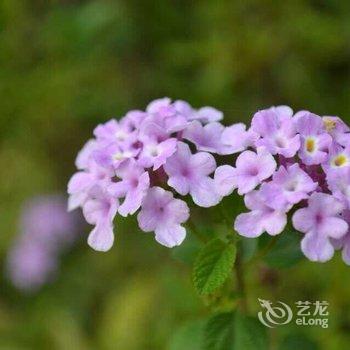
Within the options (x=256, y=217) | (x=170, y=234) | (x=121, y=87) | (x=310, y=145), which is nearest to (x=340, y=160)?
(x=310, y=145)

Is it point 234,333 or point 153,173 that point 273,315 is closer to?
point 234,333

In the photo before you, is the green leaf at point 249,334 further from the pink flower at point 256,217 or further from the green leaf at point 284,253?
the pink flower at point 256,217

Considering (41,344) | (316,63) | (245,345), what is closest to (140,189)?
(245,345)

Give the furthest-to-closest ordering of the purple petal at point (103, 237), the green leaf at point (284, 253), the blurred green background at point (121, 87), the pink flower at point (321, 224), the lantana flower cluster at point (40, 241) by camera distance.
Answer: the lantana flower cluster at point (40, 241) → the blurred green background at point (121, 87) → the green leaf at point (284, 253) → the purple petal at point (103, 237) → the pink flower at point (321, 224)

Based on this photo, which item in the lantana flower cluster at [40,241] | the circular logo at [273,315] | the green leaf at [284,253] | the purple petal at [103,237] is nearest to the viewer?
the purple petal at [103,237]

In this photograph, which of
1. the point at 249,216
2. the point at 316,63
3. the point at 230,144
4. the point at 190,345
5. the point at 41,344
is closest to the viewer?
the point at 249,216

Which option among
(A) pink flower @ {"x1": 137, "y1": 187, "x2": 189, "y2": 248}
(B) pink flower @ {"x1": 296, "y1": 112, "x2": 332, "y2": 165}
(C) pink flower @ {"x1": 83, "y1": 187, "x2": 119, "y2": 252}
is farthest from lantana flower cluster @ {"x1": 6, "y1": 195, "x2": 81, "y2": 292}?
(B) pink flower @ {"x1": 296, "y1": 112, "x2": 332, "y2": 165}

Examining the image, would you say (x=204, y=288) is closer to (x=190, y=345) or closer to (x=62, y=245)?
(x=190, y=345)

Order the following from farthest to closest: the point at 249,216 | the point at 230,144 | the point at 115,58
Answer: the point at 115,58 < the point at 230,144 < the point at 249,216

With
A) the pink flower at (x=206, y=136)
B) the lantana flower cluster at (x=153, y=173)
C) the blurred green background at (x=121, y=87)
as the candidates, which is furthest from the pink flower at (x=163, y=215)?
the blurred green background at (x=121, y=87)
